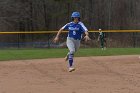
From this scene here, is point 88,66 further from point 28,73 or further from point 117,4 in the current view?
point 117,4

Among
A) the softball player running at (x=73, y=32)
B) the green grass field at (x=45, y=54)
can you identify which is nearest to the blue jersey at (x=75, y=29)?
the softball player running at (x=73, y=32)

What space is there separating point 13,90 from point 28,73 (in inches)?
161

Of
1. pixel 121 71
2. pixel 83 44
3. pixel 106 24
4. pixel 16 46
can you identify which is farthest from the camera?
pixel 106 24

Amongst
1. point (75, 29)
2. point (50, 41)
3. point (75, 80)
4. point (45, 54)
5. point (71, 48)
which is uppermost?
point (75, 29)

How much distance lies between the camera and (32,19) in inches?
2282

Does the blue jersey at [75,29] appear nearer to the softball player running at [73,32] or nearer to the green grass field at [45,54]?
the softball player running at [73,32]

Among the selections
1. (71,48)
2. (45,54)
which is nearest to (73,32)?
(71,48)

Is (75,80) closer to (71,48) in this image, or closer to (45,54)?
(71,48)

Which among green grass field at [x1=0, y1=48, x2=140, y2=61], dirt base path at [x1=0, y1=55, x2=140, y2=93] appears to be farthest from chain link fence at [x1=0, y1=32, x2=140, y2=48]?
dirt base path at [x1=0, y1=55, x2=140, y2=93]

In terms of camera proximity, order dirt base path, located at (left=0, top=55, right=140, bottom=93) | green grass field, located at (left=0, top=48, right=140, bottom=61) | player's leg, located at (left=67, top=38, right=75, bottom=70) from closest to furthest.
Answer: dirt base path, located at (left=0, top=55, right=140, bottom=93) < player's leg, located at (left=67, top=38, right=75, bottom=70) < green grass field, located at (left=0, top=48, right=140, bottom=61)

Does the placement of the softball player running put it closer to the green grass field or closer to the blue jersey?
the blue jersey

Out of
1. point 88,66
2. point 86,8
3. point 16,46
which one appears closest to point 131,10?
point 86,8

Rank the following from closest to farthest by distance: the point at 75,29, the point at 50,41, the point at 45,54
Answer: the point at 75,29 → the point at 45,54 → the point at 50,41

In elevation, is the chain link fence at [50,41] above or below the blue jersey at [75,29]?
below
